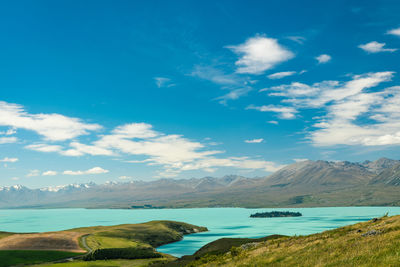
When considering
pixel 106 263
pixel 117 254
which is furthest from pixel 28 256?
pixel 106 263

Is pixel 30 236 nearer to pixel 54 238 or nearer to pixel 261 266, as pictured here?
pixel 54 238

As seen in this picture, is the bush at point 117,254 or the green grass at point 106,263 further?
the bush at point 117,254

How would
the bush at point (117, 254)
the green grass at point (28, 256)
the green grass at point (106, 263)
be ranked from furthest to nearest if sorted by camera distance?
the bush at point (117, 254), the green grass at point (28, 256), the green grass at point (106, 263)

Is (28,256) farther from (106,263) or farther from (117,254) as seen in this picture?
(106,263)

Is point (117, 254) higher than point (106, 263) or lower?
lower

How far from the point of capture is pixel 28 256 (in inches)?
5202

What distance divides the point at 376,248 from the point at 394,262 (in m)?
4.91

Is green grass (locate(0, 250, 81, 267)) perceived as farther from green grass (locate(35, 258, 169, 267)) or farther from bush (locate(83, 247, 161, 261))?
bush (locate(83, 247, 161, 261))

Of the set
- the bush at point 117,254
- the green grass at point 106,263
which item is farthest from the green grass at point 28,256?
the bush at point 117,254

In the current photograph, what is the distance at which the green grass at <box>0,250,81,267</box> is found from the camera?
4847 inches

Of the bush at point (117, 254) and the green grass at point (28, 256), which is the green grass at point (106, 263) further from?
the green grass at point (28, 256)

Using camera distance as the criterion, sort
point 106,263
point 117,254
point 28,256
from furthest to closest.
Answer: point 117,254, point 28,256, point 106,263

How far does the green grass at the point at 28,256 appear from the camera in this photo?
404ft

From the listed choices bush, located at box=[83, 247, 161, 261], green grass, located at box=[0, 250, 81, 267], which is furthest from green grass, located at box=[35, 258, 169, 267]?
green grass, located at box=[0, 250, 81, 267]
